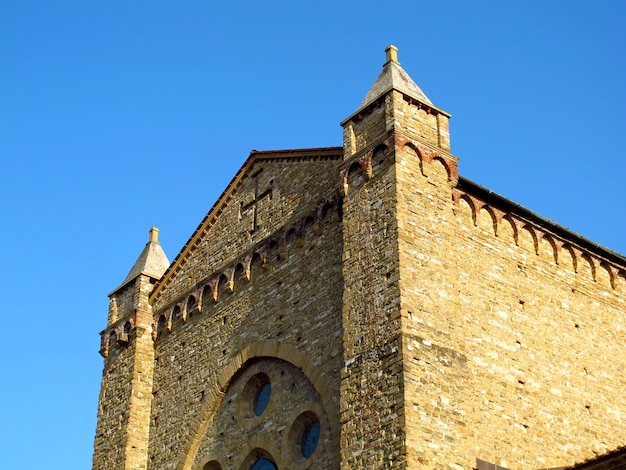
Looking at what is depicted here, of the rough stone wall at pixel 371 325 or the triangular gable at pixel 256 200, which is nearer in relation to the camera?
the rough stone wall at pixel 371 325

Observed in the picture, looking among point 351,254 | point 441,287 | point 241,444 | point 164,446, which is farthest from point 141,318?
point 441,287

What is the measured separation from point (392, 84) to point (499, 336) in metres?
5.10

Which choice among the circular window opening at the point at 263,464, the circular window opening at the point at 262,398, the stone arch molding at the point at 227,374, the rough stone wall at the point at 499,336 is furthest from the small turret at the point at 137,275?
the rough stone wall at the point at 499,336

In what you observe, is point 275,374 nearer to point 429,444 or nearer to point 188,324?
point 188,324

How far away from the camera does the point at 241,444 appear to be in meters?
19.4

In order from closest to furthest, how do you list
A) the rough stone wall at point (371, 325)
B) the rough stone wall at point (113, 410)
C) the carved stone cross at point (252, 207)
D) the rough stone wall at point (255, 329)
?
1. the rough stone wall at point (371, 325)
2. the rough stone wall at point (255, 329)
3. the carved stone cross at point (252, 207)
4. the rough stone wall at point (113, 410)

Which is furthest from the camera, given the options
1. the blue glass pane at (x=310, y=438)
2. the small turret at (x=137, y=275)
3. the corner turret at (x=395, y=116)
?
the small turret at (x=137, y=275)

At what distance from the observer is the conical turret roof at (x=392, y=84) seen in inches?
721

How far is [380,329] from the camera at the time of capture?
1595cm

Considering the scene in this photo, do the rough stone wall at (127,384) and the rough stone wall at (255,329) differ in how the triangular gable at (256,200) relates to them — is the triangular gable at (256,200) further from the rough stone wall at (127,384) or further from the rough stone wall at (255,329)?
the rough stone wall at (127,384)

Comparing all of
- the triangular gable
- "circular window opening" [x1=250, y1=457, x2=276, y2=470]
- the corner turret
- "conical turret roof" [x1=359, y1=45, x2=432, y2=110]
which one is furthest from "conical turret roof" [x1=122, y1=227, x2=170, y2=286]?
"conical turret roof" [x1=359, y1=45, x2=432, y2=110]

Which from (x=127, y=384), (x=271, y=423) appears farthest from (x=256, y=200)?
(x=271, y=423)

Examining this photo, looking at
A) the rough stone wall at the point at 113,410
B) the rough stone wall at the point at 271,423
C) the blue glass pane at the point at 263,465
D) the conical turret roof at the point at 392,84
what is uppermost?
the conical turret roof at the point at 392,84

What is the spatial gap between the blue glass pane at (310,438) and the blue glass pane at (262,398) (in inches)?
60.4
